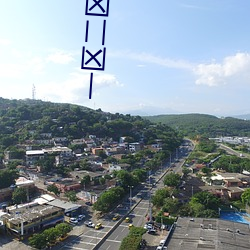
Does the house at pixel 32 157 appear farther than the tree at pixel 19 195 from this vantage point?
Yes

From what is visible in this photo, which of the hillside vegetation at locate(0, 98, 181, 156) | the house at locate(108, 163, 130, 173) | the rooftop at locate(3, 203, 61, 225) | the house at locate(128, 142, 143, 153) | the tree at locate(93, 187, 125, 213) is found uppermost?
the hillside vegetation at locate(0, 98, 181, 156)

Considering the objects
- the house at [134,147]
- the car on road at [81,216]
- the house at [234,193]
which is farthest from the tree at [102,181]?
the house at [134,147]

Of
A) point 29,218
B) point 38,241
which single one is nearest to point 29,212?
Answer: point 29,218

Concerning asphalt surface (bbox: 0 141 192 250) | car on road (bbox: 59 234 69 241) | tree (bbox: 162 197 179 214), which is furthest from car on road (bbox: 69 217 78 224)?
tree (bbox: 162 197 179 214)

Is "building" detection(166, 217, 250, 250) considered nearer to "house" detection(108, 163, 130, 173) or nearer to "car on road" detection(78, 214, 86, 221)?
"car on road" detection(78, 214, 86, 221)

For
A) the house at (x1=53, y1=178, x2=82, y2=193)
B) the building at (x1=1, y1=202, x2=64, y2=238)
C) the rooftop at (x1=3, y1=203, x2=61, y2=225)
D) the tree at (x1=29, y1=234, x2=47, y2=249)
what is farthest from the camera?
the house at (x1=53, y1=178, x2=82, y2=193)

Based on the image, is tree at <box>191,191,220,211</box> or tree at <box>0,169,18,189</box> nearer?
tree at <box>191,191,220,211</box>

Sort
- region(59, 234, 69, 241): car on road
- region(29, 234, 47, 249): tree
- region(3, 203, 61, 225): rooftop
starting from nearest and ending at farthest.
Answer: region(29, 234, 47, 249): tree
region(59, 234, 69, 241): car on road
region(3, 203, 61, 225): rooftop

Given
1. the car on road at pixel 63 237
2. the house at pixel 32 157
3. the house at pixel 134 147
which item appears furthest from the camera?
the house at pixel 134 147

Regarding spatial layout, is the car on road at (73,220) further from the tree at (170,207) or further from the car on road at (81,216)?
the tree at (170,207)

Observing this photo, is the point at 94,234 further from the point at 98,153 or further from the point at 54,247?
the point at 98,153
